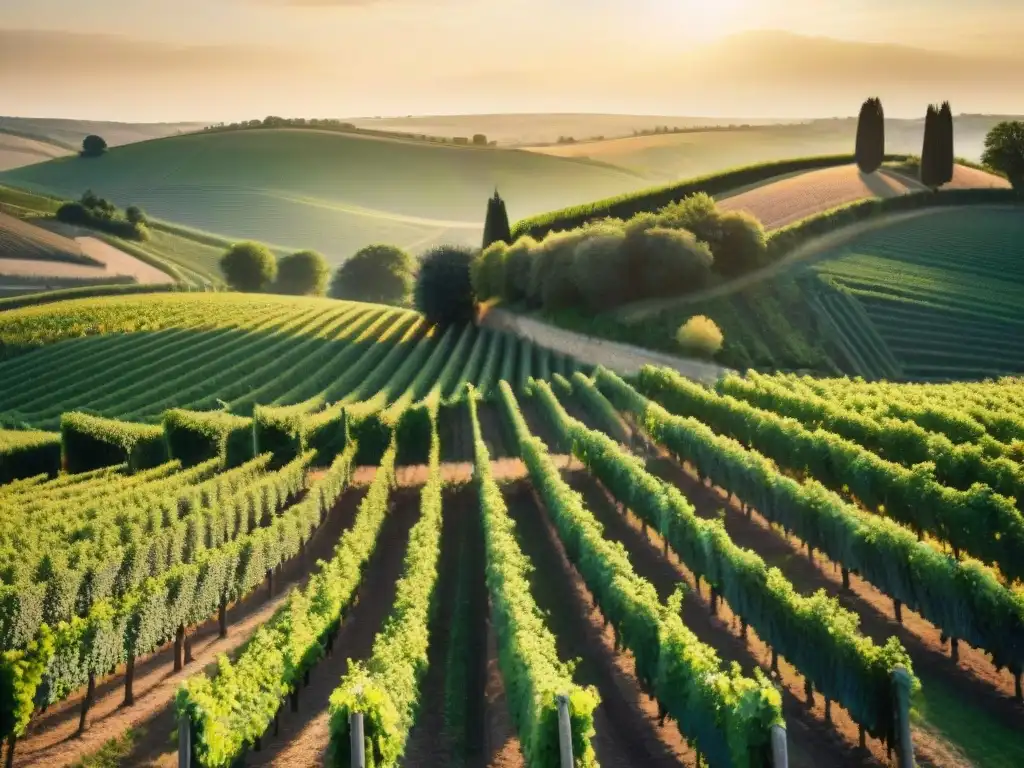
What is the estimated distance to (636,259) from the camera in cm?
6094

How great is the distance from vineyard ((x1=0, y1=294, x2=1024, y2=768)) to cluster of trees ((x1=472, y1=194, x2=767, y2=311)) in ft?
63.0

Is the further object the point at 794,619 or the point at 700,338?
the point at 700,338

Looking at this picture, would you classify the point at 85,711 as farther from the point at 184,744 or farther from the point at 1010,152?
the point at 1010,152

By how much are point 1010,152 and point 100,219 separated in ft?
332

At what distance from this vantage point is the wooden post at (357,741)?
12.1 meters

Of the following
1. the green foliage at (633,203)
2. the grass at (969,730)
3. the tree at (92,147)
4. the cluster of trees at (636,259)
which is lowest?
the grass at (969,730)

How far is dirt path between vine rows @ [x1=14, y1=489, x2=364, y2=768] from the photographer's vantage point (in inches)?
655

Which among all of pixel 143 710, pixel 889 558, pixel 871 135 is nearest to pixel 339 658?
pixel 143 710

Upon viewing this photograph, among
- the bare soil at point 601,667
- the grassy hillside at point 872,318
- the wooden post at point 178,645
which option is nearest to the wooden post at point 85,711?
the wooden post at point 178,645

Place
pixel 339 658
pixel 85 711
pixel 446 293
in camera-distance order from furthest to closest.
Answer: pixel 446 293 < pixel 339 658 < pixel 85 711

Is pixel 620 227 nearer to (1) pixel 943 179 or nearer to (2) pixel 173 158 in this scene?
(1) pixel 943 179

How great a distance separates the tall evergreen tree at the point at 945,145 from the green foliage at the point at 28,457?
2787 inches

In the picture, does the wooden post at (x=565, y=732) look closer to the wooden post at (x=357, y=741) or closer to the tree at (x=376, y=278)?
the wooden post at (x=357, y=741)

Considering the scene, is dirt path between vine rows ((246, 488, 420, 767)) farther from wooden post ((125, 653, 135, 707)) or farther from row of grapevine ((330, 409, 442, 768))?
wooden post ((125, 653, 135, 707))
